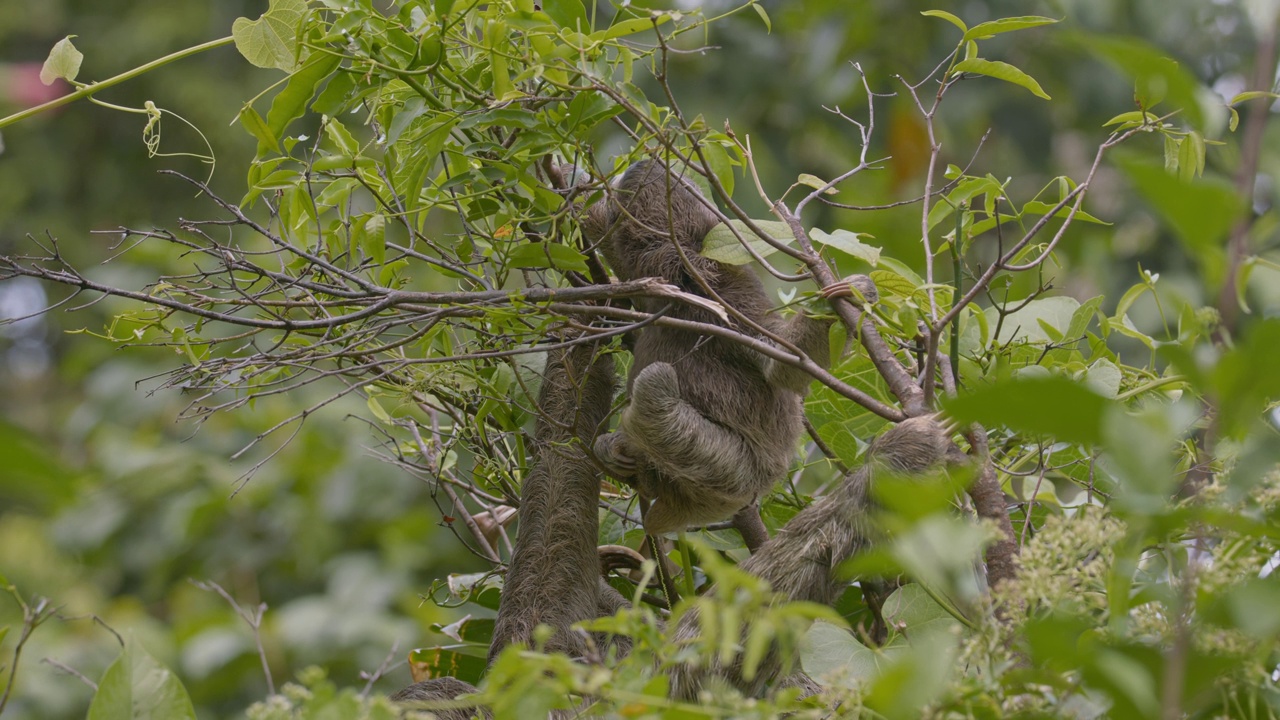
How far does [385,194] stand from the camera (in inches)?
80.7

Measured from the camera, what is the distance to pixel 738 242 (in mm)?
1816

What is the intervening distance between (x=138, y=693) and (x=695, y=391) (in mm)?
1101

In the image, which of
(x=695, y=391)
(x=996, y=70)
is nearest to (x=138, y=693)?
Result: (x=695, y=391)

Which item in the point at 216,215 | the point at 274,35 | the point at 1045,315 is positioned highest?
the point at 274,35

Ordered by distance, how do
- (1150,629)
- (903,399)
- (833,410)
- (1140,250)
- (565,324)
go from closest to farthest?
(1150,629)
(903,399)
(565,324)
(833,410)
(1140,250)

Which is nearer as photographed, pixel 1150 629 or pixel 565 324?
pixel 1150 629

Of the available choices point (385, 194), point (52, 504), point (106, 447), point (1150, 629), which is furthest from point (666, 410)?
point (106, 447)

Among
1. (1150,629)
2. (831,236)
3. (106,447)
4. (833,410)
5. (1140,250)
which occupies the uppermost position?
(831,236)

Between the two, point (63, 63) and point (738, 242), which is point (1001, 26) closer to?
point (738, 242)

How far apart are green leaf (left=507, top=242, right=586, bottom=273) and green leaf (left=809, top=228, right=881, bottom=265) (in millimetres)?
402

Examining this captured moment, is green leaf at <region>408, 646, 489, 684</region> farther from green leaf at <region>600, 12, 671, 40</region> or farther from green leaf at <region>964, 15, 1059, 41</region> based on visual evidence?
green leaf at <region>964, 15, 1059, 41</region>

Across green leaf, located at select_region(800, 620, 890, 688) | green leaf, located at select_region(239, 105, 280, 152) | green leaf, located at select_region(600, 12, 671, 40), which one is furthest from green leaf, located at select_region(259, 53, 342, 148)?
green leaf, located at select_region(800, 620, 890, 688)

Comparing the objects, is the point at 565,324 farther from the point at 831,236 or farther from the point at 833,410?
the point at 833,410

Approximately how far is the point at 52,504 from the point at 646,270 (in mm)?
1641
